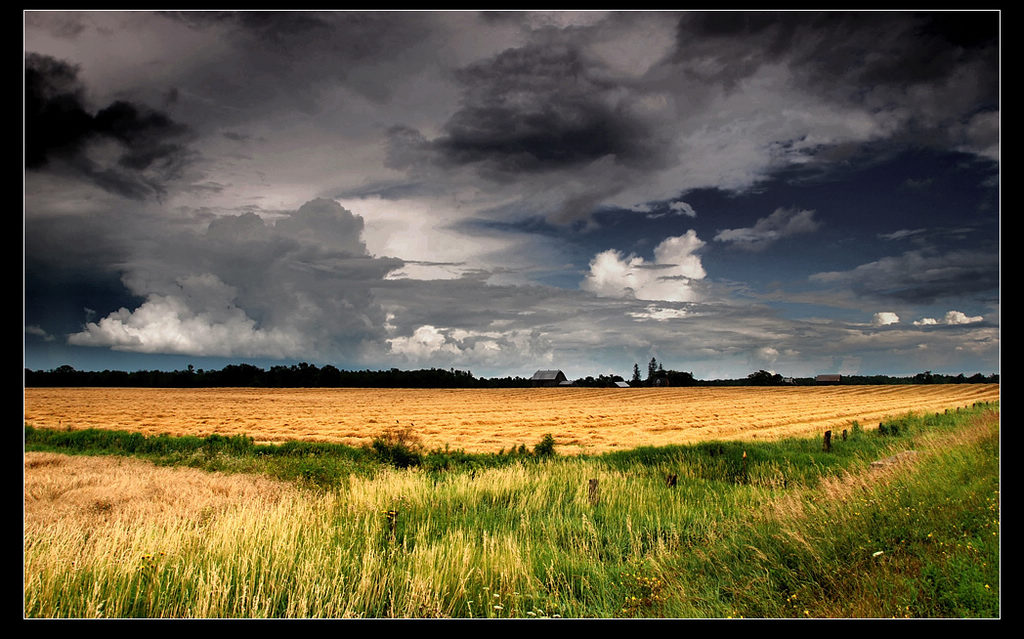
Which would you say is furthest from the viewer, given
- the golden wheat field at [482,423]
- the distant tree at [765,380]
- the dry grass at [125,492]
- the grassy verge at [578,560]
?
the distant tree at [765,380]

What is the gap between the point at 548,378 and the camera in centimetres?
12481

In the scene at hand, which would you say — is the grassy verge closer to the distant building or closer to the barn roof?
the distant building

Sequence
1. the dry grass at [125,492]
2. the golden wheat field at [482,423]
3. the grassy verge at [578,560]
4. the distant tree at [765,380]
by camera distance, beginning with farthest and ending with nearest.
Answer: the distant tree at [765,380], the golden wheat field at [482,423], the dry grass at [125,492], the grassy verge at [578,560]

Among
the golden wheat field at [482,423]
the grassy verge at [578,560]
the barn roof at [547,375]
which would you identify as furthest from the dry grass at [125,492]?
the barn roof at [547,375]

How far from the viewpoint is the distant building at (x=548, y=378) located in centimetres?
12481

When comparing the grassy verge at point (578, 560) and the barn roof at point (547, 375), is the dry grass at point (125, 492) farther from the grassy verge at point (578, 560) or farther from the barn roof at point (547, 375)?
the barn roof at point (547, 375)

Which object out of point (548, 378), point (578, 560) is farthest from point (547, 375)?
point (578, 560)

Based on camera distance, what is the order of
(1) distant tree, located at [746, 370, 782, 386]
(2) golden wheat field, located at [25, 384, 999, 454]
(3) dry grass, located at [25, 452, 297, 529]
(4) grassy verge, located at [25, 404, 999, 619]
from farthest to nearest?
(1) distant tree, located at [746, 370, 782, 386]
(2) golden wheat field, located at [25, 384, 999, 454]
(3) dry grass, located at [25, 452, 297, 529]
(4) grassy verge, located at [25, 404, 999, 619]

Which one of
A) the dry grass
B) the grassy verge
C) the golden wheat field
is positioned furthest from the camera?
the golden wheat field

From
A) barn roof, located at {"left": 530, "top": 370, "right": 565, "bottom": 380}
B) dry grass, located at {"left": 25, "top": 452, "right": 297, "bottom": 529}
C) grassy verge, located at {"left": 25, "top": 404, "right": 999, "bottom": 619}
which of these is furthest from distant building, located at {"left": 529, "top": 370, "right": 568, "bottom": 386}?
grassy verge, located at {"left": 25, "top": 404, "right": 999, "bottom": 619}

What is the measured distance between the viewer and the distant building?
125 metres

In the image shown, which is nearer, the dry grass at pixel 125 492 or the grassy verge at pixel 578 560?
the grassy verge at pixel 578 560
